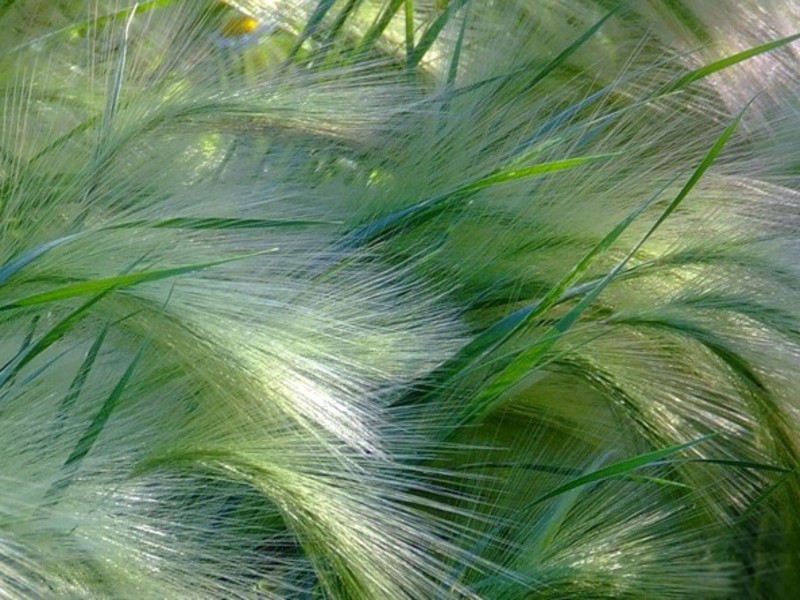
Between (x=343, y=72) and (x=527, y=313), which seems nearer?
(x=527, y=313)

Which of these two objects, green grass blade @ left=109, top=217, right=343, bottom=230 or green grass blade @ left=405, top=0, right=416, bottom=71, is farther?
green grass blade @ left=405, top=0, right=416, bottom=71

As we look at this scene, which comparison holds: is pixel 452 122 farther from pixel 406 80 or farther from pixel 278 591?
pixel 278 591

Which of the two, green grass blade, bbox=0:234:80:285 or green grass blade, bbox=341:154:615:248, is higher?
green grass blade, bbox=341:154:615:248

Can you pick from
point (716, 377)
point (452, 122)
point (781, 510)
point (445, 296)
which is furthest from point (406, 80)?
point (781, 510)

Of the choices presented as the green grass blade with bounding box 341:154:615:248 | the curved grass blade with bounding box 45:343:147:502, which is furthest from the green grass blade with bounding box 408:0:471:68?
the curved grass blade with bounding box 45:343:147:502

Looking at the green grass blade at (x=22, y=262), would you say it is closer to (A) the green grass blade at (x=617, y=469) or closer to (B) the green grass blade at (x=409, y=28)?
(A) the green grass blade at (x=617, y=469)

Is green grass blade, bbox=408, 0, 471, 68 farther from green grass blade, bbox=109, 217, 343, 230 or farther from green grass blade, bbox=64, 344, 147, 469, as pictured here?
green grass blade, bbox=64, 344, 147, 469

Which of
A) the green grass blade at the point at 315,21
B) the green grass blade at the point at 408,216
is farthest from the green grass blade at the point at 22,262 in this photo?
the green grass blade at the point at 315,21

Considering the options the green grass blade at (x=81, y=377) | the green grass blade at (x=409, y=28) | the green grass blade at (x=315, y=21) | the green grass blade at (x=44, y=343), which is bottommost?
the green grass blade at (x=81, y=377)
